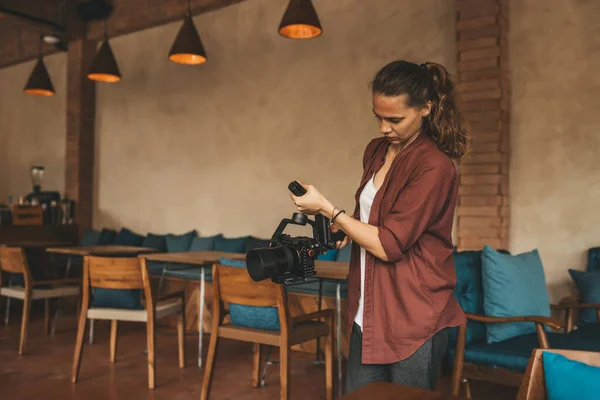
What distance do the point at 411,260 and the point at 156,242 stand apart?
5347mm

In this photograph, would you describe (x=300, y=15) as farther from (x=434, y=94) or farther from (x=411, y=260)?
(x=411, y=260)

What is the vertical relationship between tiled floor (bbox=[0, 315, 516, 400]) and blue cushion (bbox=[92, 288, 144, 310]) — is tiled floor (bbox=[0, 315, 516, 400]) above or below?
below

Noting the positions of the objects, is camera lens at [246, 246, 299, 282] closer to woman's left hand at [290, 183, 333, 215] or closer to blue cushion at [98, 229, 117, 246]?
woman's left hand at [290, 183, 333, 215]

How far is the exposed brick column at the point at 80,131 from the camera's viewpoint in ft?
24.3

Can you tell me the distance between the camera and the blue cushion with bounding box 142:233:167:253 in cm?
639

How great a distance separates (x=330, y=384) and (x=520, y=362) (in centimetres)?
100

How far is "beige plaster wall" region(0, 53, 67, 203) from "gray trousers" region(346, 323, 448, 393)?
7.40 metres

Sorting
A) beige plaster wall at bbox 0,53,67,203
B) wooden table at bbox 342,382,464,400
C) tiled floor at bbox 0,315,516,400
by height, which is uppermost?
beige plaster wall at bbox 0,53,67,203

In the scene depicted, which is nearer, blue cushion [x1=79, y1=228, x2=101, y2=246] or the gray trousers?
the gray trousers

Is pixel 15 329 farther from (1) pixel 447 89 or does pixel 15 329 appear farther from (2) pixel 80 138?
(1) pixel 447 89

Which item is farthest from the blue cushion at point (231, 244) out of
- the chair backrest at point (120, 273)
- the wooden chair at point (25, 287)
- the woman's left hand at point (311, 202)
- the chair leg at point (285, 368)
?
the woman's left hand at point (311, 202)

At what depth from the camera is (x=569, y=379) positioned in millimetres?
A: 1149

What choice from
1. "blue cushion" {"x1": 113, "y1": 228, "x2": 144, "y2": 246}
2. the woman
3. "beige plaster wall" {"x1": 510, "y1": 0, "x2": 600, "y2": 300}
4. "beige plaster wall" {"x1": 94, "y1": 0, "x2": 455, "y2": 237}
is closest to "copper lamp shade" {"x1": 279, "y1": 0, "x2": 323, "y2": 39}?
"beige plaster wall" {"x1": 94, "y1": 0, "x2": 455, "y2": 237}

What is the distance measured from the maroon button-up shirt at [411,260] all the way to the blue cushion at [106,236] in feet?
19.3
